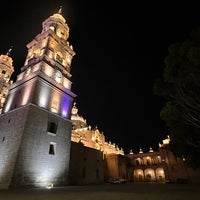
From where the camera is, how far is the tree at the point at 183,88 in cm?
1013

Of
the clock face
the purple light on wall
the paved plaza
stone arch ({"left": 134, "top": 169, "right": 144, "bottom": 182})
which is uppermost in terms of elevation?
the clock face

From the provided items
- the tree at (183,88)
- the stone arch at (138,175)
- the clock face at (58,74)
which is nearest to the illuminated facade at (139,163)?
the stone arch at (138,175)

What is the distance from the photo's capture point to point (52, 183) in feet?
65.8

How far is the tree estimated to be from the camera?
33.2ft

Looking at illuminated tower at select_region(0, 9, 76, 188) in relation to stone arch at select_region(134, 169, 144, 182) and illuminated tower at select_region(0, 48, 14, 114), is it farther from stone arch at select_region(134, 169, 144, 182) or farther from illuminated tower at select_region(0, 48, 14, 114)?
stone arch at select_region(134, 169, 144, 182)

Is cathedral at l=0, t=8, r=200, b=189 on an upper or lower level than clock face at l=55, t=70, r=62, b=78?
lower

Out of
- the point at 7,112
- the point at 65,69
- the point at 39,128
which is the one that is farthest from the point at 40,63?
the point at 39,128

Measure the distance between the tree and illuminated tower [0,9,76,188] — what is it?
15.1 m

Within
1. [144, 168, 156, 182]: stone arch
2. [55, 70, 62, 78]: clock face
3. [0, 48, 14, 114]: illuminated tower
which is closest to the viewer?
[55, 70, 62, 78]: clock face

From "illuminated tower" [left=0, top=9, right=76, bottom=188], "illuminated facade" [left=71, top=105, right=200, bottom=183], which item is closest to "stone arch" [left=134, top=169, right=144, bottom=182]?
"illuminated facade" [left=71, top=105, right=200, bottom=183]

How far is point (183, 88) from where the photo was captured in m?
12.5

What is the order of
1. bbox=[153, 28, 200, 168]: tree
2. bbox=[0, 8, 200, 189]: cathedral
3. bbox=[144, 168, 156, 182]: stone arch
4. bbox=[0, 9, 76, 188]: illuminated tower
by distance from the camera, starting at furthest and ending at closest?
bbox=[144, 168, 156, 182]: stone arch < bbox=[0, 8, 200, 189]: cathedral < bbox=[0, 9, 76, 188]: illuminated tower < bbox=[153, 28, 200, 168]: tree

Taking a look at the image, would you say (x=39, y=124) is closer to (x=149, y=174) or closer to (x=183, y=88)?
(x=183, y=88)

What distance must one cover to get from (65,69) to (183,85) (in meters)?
23.3
